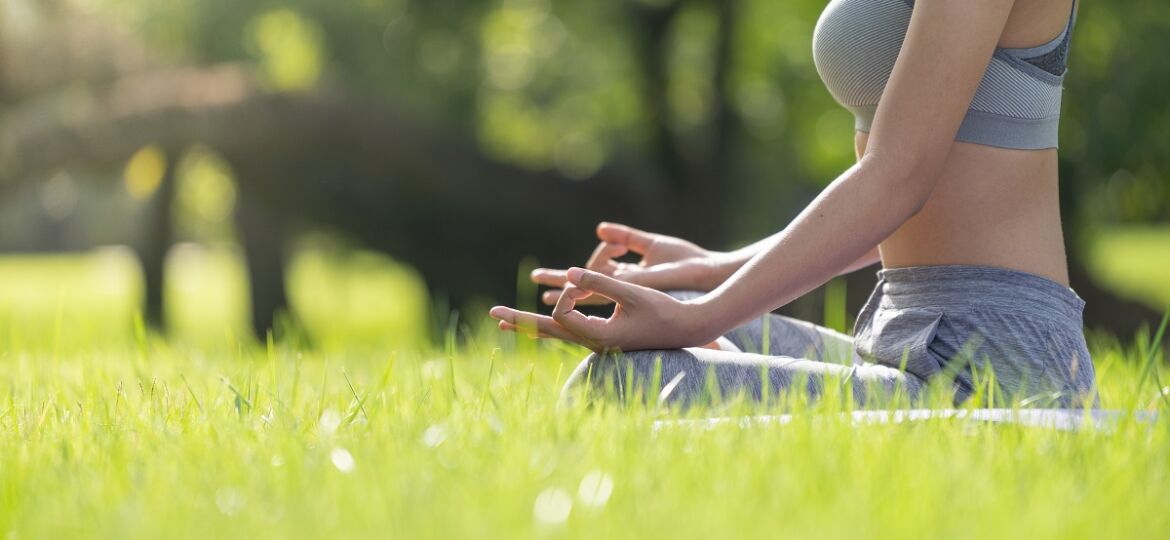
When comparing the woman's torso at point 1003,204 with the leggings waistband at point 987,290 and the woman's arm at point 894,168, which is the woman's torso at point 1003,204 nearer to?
the leggings waistband at point 987,290

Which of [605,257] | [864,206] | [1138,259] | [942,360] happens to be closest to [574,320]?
[864,206]

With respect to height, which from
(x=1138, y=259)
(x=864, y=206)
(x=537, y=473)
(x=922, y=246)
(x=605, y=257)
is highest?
(x=864, y=206)

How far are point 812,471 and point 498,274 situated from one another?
390 inches

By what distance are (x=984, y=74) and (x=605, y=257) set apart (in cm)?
108

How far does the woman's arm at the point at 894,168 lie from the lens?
206 cm

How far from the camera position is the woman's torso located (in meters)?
2.22

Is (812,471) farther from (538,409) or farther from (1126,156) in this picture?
(1126,156)

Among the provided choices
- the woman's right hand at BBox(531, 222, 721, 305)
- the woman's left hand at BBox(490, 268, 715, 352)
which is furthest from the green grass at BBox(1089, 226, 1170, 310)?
the woman's left hand at BBox(490, 268, 715, 352)

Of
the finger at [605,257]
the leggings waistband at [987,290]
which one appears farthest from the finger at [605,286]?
the finger at [605,257]

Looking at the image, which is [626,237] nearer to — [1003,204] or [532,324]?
[532,324]

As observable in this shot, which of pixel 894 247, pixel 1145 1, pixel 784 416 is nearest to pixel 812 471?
pixel 784 416

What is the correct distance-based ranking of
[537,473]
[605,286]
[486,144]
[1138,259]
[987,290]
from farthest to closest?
[1138,259]
[486,144]
[987,290]
[605,286]
[537,473]

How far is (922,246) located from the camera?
2.31 meters

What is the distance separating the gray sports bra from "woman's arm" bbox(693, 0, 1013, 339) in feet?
0.48
